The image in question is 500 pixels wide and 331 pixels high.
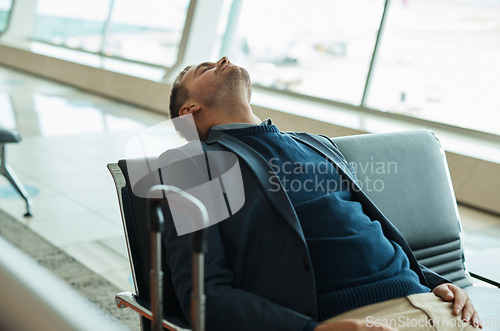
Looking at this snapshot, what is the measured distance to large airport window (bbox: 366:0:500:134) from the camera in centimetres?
491

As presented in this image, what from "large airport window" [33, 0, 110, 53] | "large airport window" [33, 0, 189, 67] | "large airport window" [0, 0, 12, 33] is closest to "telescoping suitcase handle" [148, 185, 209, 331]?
"large airport window" [33, 0, 189, 67]

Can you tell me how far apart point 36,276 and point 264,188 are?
73 cm

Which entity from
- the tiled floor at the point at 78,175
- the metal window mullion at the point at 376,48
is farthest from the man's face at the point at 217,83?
the metal window mullion at the point at 376,48

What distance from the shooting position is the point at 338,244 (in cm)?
135

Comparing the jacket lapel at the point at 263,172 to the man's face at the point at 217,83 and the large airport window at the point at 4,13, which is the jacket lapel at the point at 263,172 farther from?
the large airport window at the point at 4,13

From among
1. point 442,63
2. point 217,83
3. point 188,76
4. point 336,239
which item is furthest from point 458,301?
point 442,63

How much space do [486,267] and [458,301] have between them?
0.41 m

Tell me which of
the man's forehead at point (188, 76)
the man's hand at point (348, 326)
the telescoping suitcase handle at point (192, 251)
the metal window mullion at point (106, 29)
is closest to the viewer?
the telescoping suitcase handle at point (192, 251)

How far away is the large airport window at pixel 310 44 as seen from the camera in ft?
19.4

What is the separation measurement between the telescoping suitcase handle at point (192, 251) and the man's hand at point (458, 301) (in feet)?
2.56

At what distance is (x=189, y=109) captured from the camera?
5.66 ft

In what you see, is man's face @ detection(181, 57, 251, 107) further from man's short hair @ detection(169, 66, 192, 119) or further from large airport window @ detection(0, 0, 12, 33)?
large airport window @ detection(0, 0, 12, 33)

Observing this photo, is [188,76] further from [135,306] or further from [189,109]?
[135,306]

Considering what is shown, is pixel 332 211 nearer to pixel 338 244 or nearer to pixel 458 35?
pixel 338 244
